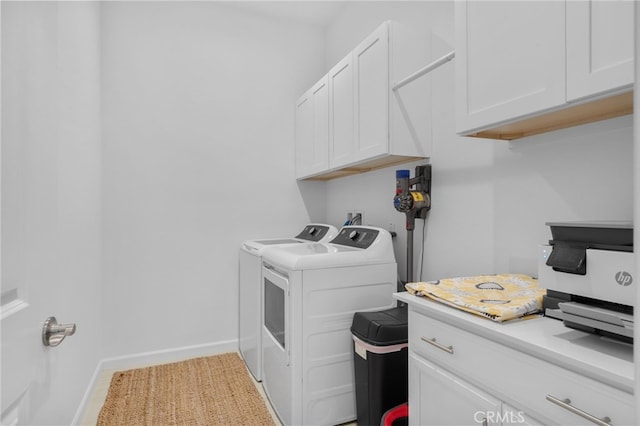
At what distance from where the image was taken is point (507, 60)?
3.79 feet

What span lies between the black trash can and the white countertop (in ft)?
1.69

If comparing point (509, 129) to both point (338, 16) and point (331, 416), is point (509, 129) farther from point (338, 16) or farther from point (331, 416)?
point (338, 16)

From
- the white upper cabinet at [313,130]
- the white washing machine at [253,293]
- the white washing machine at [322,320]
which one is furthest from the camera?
the white upper cabinet at [313,130]

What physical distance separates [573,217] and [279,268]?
1.40 meters

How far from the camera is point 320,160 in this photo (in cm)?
268

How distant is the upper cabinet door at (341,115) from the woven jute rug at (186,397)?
164cm

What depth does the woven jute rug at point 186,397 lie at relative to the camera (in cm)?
200

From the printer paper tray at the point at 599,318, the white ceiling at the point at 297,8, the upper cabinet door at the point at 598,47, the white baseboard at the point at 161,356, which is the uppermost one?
the white ceiling at the point at 297,8

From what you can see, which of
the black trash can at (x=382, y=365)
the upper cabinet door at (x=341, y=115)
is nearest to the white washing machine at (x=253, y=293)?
the upper cabinet door at (x=341, y=115)

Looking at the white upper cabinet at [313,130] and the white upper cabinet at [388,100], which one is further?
the white upper cabinet at [313,130]

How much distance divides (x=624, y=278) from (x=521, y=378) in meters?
0.35

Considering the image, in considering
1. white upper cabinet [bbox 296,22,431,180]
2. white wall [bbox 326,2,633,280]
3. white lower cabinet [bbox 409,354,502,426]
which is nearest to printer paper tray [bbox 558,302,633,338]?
white lower cabinet [bbox 409,354,502,426]

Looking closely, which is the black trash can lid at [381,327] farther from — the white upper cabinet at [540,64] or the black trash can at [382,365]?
the white upper cabinet at [540,64]

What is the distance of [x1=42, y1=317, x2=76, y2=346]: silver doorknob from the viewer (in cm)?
76
